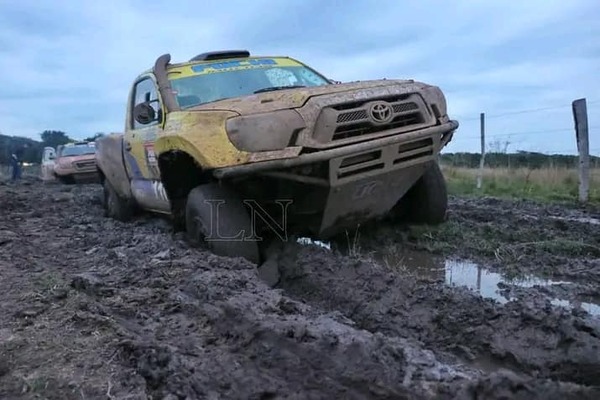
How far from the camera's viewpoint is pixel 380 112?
4824 millimetres

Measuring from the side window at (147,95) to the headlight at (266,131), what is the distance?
1755 millimetres

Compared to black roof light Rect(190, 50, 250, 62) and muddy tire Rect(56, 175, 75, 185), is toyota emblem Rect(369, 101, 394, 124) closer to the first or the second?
black roof light Rect(190, 50, 250, 62)

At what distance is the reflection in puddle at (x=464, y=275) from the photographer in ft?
13.8

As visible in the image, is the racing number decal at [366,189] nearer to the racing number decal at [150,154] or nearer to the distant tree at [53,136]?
the racing number decal at [150,154]

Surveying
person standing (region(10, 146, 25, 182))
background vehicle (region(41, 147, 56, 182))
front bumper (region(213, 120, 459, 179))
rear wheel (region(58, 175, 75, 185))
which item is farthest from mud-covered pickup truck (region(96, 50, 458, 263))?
person standing (region(10, 146, 25, 182))

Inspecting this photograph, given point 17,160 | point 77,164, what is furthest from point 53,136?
point 77,164

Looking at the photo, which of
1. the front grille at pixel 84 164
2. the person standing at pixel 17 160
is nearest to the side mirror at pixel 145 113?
the front grille at pixel 84 164

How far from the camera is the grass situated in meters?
11.9

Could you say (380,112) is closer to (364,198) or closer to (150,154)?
(364,198)

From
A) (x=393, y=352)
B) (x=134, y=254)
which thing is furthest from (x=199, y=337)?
(x=134, y=254)

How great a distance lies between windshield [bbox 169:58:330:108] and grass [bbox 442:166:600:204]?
6.26 m

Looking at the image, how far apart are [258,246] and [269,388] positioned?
3037 mm

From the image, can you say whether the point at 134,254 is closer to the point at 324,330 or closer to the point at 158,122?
the point at 158,122

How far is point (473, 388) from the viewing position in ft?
7.35
